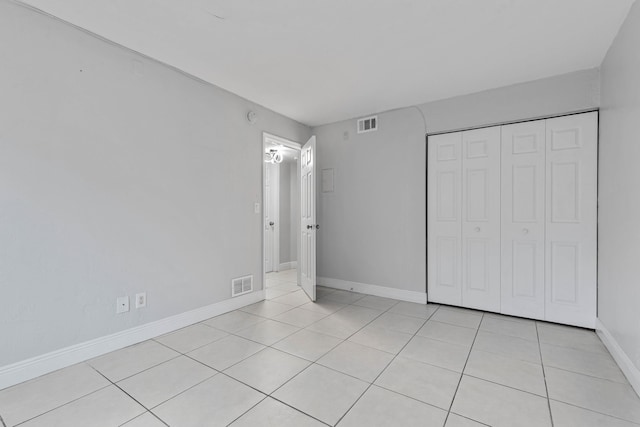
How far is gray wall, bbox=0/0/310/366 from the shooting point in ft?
6.24

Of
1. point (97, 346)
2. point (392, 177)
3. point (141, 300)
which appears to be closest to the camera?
point (97, 346)

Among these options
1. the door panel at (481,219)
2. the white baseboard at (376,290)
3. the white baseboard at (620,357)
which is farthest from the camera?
the white baseboard at (376,290)

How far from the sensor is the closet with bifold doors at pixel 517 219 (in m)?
2.77

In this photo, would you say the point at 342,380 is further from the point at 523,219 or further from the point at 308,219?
the point at 523,219

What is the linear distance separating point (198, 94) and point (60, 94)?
3.77 feet

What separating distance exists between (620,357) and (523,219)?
1.37 m

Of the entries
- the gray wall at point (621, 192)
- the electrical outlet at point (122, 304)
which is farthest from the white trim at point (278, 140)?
the gray wall at point (621, 192)

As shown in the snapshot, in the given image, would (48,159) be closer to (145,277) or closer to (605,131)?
(145,277)

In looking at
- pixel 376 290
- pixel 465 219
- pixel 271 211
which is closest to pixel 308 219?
pixel 376 290

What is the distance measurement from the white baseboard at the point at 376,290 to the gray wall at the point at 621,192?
168 centimetres

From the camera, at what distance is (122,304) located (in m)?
2.39

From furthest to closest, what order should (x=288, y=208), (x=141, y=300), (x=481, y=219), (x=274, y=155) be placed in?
1. (x=288, y=208)
2. (x=274, y=155)
3. (x=481, y=219)
4. (x=141, y=300)

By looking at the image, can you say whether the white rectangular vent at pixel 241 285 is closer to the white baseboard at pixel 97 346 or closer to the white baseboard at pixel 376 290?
the white baseboard at pixel 97 346

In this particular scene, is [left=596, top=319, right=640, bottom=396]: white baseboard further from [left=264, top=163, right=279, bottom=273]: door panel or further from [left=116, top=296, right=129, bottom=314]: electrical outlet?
[left=264, top=163, right=279, bottom=273]: door panel
